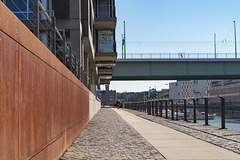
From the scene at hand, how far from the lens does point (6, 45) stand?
3.03 m

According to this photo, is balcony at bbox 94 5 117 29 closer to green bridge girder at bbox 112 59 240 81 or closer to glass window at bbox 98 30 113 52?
glass window at bbox 98 30 113 52

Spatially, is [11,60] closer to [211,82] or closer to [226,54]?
[226,54]

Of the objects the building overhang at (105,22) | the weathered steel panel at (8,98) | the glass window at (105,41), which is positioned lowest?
the weathered steel panel at (8,98)

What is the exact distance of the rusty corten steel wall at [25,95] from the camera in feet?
9.80

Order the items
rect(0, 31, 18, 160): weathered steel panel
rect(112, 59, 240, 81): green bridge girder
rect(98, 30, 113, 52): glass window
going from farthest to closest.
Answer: rect(112, 59, 240, 81): green bridge girder, rect(98, 30, 113, 52): glass window, rect(0, 31, 18, 160): weathered steel panel

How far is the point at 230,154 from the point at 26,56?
460cm

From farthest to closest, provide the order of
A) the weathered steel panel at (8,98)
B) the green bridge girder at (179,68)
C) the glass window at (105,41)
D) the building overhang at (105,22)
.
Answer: the green bridge girder at (179,68) → the glass window at (105,41) → the building overhang at (105,22) → the weathered steel panel at (8,98)

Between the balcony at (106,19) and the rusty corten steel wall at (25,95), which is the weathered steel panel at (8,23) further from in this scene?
the balcony at (106,19)

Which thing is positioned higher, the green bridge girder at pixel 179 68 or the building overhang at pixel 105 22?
the building overhang at pixel 105 22

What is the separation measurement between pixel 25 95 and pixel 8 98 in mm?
631

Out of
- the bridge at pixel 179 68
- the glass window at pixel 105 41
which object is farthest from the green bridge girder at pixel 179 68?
the glass window at pixel 105 41

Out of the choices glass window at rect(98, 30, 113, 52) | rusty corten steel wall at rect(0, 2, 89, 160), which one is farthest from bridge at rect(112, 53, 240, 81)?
rusty corten steel wall at rect(0, 2, 89, 160)

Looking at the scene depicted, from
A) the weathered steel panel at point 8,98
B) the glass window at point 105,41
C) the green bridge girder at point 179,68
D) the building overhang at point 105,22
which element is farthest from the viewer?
the green bridge girder at point 179,68

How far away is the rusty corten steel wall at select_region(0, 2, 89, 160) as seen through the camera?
118 inches
